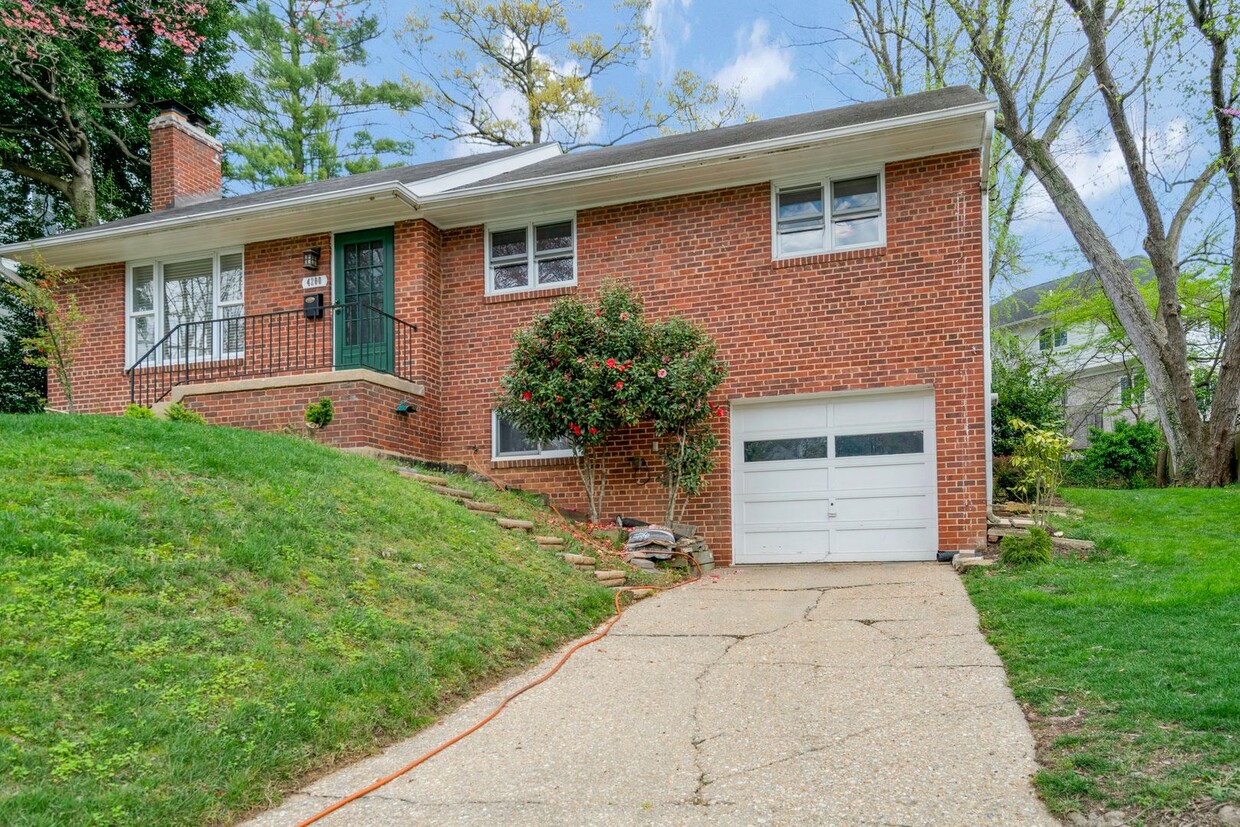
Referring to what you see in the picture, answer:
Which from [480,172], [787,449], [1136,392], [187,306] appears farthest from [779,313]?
[1136,392]

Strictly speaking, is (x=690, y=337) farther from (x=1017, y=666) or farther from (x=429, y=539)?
(x=1017, y=666)

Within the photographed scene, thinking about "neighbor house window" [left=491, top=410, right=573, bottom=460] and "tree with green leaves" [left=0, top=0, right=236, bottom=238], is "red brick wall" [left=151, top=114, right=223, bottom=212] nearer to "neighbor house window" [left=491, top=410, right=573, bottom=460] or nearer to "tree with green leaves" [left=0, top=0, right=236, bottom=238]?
"tree with green leaves" [left=0, top=0, right=236, bottom=238]

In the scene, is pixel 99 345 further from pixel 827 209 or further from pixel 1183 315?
pixel 1183 315

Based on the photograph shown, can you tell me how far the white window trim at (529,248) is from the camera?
11.5m

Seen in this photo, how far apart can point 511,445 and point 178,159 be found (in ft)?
29.9

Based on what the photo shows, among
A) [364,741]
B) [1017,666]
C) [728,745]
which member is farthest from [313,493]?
[1017,666]

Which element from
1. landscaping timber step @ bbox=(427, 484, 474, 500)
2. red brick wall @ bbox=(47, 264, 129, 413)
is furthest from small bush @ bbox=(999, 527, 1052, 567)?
red brick wall @ bbox=(47, 264, 129, 413)

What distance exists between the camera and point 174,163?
15.7 m

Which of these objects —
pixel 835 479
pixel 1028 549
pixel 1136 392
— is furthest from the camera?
pixel 1136 392

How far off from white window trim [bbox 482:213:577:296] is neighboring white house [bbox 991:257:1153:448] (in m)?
15.3

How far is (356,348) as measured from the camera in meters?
11.9

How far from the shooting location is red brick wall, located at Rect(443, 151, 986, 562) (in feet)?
31.6

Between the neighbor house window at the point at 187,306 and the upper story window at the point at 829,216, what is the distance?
757 centimetres

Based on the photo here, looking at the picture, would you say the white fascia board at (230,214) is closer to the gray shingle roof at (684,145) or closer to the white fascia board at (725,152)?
the gray shingle roof at (684,145)
